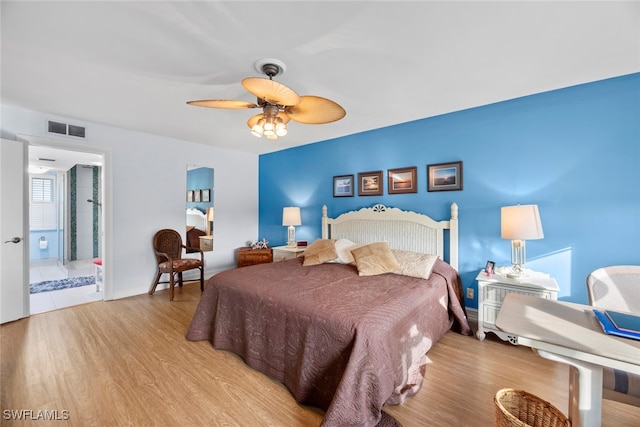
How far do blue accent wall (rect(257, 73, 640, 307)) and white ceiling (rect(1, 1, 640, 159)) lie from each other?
23 centimetres

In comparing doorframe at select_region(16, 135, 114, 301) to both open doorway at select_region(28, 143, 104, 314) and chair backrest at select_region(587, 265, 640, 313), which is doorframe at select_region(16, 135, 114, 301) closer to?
open doorway at select_region(28, 143, 104, 314)

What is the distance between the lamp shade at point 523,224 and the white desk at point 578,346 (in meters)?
1.14

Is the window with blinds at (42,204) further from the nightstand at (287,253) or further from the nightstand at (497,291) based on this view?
the nightstand at (497,291)

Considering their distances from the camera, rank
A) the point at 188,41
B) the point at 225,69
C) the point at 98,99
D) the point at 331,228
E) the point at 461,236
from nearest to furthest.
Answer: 1. the point at 188,41
2. the point at 225,69
3. the point at 98,99
4. the point at 461,236
5. the point at 331,228

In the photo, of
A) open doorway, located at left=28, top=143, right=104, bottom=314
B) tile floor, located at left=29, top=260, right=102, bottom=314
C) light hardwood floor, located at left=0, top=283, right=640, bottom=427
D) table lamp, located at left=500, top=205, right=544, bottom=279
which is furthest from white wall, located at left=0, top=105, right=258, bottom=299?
table lamp, located at left=500, top=205, right=544, bottom=279

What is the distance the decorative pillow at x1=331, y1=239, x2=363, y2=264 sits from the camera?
3.30 metres

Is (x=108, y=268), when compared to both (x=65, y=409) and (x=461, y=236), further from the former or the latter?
(x=461, y=236)

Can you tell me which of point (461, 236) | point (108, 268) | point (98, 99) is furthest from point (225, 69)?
point (108, 268)

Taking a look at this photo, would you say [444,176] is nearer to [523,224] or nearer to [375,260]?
[523,224]

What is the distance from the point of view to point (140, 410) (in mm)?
1679

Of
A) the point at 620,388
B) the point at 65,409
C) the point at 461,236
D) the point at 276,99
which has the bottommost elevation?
the point at 65,409

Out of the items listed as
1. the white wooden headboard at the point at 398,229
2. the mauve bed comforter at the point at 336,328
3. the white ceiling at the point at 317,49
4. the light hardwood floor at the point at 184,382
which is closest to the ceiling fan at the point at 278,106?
the white ceiling at the point at 317,49

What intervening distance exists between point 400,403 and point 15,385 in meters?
2.81

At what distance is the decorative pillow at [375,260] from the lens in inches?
110
